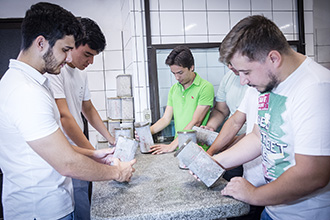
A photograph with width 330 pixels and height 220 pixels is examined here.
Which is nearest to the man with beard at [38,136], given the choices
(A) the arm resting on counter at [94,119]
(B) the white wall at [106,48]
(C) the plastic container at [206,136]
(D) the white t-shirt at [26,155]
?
(D) the white t-shirt at [26,155]

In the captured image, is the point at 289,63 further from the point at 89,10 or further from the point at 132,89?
the point at 89,10

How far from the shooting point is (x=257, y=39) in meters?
0.93

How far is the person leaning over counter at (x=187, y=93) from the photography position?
6.80 feet

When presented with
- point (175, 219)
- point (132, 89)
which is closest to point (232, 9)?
point (132, 89)

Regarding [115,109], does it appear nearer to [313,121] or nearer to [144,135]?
[144,135]

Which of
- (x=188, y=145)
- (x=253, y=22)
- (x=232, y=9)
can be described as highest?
(x=232, y=9)

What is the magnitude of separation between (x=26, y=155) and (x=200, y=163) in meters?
0.64

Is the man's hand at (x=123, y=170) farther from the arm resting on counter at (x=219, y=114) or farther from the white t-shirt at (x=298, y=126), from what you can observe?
the arm resting on counter at (x=219, y=114)

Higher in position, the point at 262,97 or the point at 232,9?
the point at 232,9

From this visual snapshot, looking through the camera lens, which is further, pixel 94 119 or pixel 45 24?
pixel 94 119

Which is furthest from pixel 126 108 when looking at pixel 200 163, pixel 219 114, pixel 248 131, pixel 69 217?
pixel 200 163

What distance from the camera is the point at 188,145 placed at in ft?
3.31

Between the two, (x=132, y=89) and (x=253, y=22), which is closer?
(x=253, y=22)

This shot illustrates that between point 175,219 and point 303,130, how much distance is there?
1.63 ft
